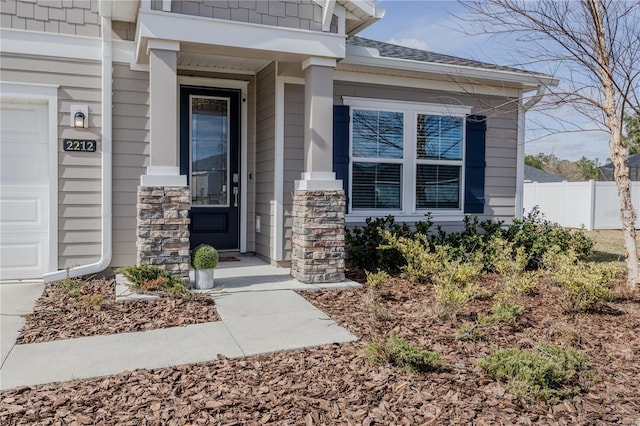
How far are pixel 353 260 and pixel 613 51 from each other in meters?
3.79

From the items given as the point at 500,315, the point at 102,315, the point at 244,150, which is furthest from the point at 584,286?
the point at 244,150

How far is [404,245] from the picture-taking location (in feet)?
19.6

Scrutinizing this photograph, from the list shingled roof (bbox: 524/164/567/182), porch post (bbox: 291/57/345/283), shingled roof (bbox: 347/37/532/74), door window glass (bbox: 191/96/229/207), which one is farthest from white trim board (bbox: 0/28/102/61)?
shingled roof (bbox: 524/164/567/182)

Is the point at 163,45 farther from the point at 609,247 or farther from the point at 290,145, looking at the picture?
the point at 609,247

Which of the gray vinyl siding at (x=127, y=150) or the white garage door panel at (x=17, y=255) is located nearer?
the white garage door panel at (x=17, y=255)

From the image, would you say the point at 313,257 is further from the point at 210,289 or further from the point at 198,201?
the point at 198,201

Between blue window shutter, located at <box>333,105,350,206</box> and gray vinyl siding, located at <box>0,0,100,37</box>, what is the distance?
121 inches

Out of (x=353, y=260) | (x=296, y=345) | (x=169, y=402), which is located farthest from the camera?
(x=353, y=260)

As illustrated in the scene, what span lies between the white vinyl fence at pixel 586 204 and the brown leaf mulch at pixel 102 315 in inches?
507

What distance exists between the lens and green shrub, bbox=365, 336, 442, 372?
10.9 ft

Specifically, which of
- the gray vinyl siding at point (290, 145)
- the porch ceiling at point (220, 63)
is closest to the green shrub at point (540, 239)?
the gray vinyl siding at point (290, 145)

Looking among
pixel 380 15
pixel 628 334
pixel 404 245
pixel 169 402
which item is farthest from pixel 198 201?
pixel 628 334

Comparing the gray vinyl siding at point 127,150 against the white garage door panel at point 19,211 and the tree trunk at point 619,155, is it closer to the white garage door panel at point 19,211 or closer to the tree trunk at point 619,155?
the white garage door panel at point 19,211

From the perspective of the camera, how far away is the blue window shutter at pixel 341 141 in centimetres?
689
